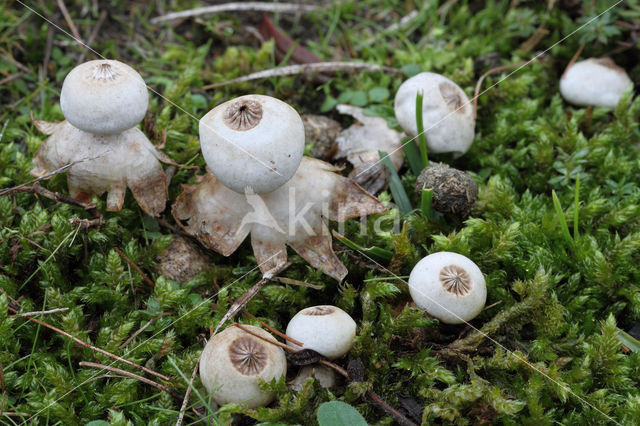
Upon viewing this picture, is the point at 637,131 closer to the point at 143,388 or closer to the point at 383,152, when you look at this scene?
the point at 383,152

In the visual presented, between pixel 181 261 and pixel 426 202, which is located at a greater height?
pixel 426 202

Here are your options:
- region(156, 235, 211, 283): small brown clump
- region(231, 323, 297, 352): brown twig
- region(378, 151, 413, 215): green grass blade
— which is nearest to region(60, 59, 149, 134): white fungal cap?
region(156, 235, 211, 283): small brown clump

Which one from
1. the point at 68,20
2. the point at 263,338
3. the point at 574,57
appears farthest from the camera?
the point at 68,20

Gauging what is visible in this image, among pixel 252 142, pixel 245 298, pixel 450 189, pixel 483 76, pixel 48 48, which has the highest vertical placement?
pixel 252 142

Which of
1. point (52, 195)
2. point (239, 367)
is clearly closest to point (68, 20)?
point (52, 195)

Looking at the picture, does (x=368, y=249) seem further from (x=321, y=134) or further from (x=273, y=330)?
(x=321, y=134)

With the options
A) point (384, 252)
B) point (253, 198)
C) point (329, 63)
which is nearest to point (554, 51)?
point (329, 63)

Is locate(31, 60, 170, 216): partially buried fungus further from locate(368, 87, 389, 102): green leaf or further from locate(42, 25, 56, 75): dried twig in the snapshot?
locate(368, 87, 389, 102): green leaf

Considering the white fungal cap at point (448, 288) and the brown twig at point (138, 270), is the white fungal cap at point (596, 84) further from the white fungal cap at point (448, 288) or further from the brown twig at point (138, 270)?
the brown twig at point (138, 270)
